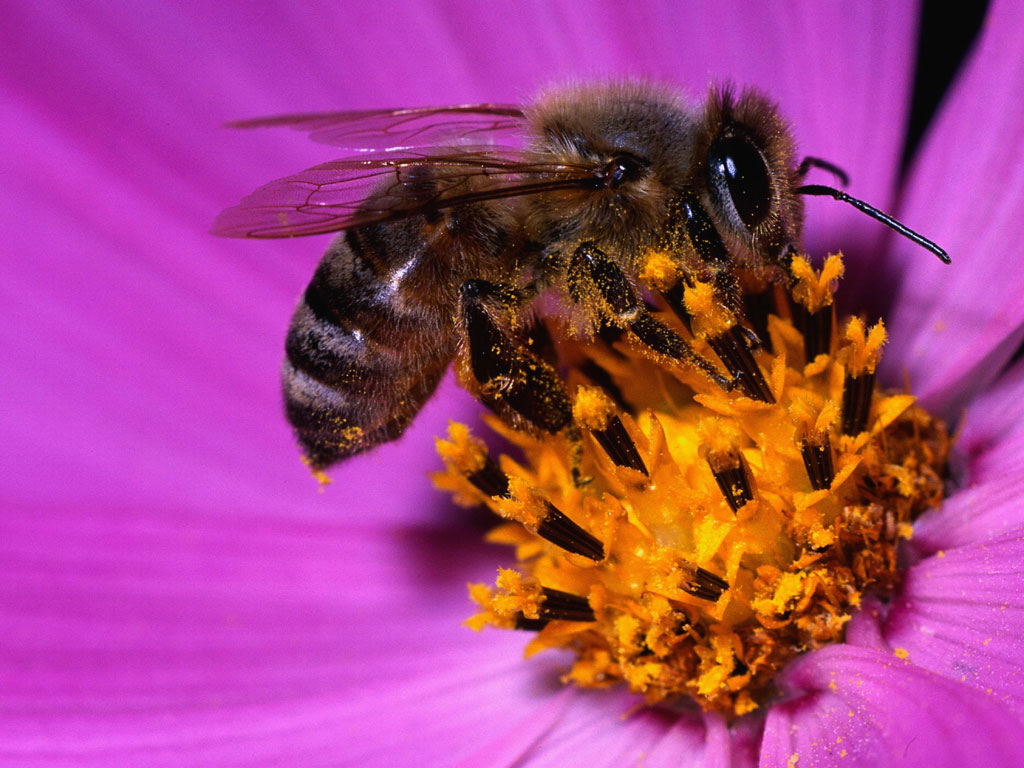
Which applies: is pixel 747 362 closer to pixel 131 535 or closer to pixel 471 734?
pixel 471 734

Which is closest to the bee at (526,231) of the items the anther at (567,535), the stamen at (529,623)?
the anther at (567,535)

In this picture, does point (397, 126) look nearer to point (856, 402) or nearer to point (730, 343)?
point (730, 343)

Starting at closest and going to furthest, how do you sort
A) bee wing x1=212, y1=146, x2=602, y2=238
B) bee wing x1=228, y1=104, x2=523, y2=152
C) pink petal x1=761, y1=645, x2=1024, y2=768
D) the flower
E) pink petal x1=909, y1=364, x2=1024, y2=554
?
pink petal x1=761, y1=645, x2=1024, y2=768, bee wing x1=212, y1=146, x2=602, y2=238, pink petal x1=909, y1=364, x2=1024, y2=554, bee wing x1=228, y1=104, x2=523, y2=152, the flower

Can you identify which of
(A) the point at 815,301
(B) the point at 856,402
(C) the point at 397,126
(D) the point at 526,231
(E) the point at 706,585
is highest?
(C) the point at 397,126

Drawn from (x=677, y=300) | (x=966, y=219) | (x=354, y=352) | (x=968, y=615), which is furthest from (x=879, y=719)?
(x=966, y=219)

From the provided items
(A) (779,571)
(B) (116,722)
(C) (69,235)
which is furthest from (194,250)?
(A) (779,571)

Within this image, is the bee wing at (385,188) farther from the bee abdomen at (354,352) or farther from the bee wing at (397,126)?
the bee wing at (397,126)

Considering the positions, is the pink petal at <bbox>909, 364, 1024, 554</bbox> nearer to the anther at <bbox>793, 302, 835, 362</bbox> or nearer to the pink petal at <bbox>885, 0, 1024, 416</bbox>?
the pink petal at <bbox>885, 0, 1024, 416</bbox>

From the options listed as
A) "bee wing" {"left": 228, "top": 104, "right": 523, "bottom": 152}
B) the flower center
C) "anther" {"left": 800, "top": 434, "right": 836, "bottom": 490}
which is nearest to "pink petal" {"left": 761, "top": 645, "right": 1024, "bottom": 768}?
the flower center
